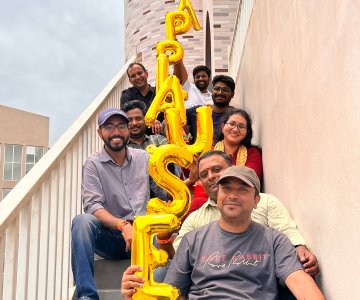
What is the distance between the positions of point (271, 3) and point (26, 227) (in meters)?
1.90

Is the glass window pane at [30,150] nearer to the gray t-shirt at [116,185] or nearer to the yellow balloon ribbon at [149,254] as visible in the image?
the gray t-shirt at [116,185]

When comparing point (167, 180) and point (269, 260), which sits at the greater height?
point (167, 180)

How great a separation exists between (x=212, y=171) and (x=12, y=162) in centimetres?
2027

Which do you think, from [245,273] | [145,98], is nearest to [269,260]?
[245,273]

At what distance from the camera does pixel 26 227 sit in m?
2.09

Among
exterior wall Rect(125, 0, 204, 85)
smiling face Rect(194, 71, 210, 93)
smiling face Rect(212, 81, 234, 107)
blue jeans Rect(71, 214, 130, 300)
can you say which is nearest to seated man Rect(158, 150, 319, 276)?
blue jeans Rect(71, 214, 130, 300)

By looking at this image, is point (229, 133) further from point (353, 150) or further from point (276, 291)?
point (353, 150)

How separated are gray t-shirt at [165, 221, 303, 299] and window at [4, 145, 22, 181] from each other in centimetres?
2018

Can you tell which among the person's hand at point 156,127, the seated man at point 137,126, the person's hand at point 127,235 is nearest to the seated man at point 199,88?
the person's hand at point 156,127

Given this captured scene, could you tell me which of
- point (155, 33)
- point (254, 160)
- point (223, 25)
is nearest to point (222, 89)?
point (254, 160)

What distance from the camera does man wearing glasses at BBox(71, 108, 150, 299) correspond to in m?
2.42

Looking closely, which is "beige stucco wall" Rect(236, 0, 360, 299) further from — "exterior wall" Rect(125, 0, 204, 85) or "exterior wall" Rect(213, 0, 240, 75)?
"exterior wall" Rect(125, 0, 204, 85)

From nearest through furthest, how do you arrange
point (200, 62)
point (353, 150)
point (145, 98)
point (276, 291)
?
point (353, 150), point (276, 291), point (145, 98), point (200, 62)

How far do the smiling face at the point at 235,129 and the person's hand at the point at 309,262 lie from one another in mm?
1296
